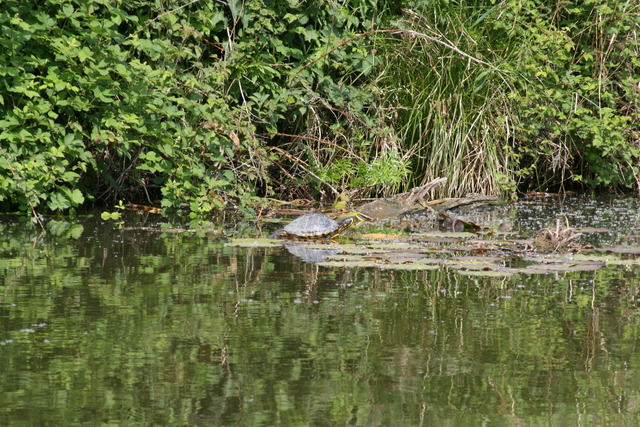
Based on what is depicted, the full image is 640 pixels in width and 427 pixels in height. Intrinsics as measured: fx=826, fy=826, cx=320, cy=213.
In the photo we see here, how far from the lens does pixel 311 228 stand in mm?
6527

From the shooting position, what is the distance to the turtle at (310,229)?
6496mm

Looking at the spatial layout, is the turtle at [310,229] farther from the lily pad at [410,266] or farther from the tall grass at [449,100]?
the tall grass at [449,100]

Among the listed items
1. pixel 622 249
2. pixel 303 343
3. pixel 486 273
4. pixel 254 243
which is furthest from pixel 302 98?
pixel 303 343

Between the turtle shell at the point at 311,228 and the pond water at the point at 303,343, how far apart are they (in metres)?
1.06

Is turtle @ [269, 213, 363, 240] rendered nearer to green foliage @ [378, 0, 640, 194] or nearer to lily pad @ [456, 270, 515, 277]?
lily pad @ [456, 270, 515, 277]

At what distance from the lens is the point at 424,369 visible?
295 cm

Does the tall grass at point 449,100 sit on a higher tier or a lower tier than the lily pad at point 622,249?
higher

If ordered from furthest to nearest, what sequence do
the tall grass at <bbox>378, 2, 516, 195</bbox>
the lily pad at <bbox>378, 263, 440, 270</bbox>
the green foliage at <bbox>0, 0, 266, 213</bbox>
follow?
the tall grass at <bbox>378, 2, 516, 195</bbox>, the green foliage at <bbox>0, 0, 266, 213</bbox>, the lily pad at <bbox>378, 263, 440, 270</bbox>

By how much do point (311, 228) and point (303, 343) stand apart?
3.26 m

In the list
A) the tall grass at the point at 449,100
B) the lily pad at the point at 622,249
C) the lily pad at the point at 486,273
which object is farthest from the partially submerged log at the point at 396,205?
the lily pad at the point at 486,273

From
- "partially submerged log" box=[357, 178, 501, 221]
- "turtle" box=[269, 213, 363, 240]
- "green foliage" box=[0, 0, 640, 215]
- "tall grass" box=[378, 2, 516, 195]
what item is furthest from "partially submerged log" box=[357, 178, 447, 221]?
"turtle" box=[269, 213, 363, 240]

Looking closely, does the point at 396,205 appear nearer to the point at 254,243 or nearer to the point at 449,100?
the point at 449,100

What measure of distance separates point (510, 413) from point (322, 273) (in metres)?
2.48

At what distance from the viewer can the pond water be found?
254cm
